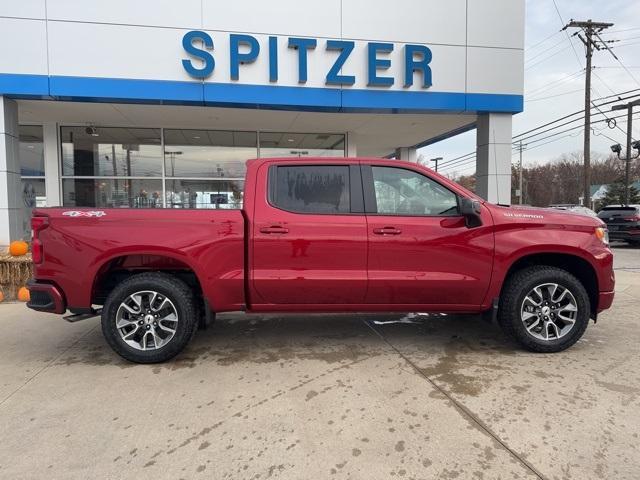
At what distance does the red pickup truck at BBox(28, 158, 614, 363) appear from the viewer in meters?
4.13

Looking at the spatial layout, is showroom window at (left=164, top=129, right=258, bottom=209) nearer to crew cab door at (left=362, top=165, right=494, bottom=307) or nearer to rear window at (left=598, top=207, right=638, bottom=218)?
crew cab door at (left=362, top=165, right=494, bottom=307)

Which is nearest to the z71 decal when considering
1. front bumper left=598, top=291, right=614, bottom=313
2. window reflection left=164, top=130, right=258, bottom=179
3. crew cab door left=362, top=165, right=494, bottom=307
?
crew cab door left=362, top=165, right=494, bottom=307

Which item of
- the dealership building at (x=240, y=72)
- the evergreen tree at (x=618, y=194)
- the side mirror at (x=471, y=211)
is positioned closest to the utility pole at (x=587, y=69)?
the evergreen tree at (x=618, y=194)

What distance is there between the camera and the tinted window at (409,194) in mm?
4332

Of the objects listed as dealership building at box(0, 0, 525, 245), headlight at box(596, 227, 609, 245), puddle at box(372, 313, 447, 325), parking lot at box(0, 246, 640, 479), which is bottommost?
parking lot at box(0, 246, 640, 479)

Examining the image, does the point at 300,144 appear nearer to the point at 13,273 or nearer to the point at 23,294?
the point at 13,273

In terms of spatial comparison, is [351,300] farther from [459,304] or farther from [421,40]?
[421,40]

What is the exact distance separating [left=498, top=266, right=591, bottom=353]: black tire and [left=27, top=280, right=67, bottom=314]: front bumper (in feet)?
13.8

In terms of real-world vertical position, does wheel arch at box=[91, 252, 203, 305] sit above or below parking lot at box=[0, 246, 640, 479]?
above

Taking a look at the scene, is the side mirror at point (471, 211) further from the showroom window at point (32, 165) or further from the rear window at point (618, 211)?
the rear window at point (618, 211)

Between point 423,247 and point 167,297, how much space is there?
2418mm

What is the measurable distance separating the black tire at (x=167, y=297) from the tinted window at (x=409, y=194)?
203cm

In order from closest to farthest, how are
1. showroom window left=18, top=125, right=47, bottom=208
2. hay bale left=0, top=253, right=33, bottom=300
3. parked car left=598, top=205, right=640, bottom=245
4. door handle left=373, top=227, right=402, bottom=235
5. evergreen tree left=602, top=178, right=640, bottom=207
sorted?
door handle left=373, top=227, right=402, bottom=235, hay bale left=0, top=253, right=33, bottom=300, showroom window left=18, top=125, right=47, bottom=208, parked car left=598, top=205, right=640, bottom=245, evergreen tree left=602, top=178, right=640, bottom=207

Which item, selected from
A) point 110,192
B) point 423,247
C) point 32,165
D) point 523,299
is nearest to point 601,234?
point 523,299
